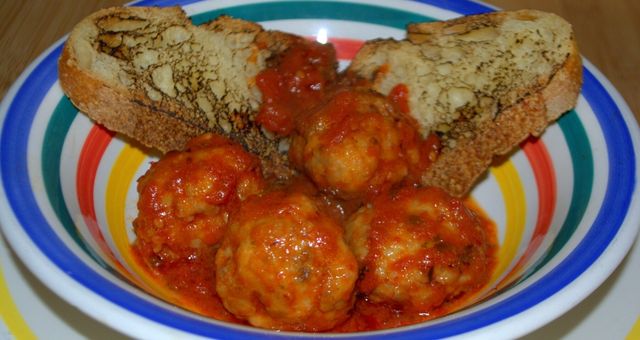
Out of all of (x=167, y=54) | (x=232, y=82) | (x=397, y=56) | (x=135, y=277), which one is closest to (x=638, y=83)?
(x=397, y=56)

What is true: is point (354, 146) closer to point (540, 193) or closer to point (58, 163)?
point (540, 193)

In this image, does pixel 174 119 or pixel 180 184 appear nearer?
pixel 180 184

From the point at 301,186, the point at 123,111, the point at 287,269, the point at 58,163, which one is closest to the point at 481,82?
the point at 301,186

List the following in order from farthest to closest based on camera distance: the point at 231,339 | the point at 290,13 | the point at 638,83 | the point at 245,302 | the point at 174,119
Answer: the point at 638,83, the point at 290,13, the point at 174,119, the point at 245,302, the point at 231,339

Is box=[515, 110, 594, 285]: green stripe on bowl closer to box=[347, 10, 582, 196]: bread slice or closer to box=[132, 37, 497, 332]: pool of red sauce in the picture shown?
box=[347, 10, 582, 196]: bread slice

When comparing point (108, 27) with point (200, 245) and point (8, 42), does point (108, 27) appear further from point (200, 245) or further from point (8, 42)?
point (8, 42)

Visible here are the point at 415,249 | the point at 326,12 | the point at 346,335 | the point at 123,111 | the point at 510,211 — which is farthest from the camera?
the point at 326,12
